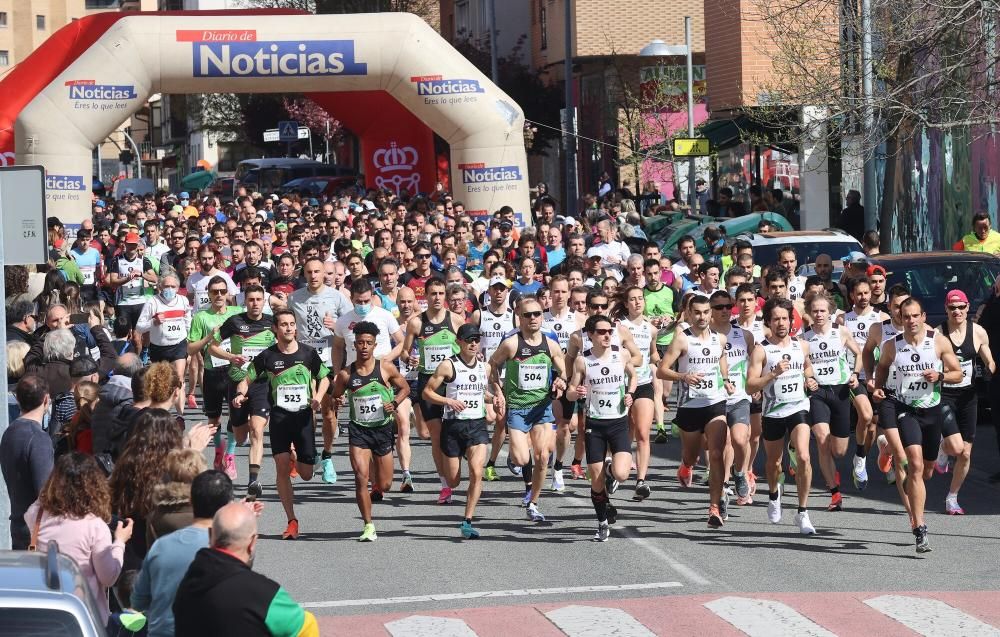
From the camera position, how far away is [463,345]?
12859mm

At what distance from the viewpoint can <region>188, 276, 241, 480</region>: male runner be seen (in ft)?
49.5

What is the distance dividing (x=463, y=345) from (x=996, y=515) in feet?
13.7

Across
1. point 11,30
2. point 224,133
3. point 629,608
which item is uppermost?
point 11,30

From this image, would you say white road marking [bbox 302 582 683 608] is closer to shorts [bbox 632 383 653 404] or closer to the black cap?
the black cap

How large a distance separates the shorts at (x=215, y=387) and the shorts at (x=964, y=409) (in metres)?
6.24

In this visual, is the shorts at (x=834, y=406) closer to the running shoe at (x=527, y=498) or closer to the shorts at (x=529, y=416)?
the shorts at (x=529, y=416)

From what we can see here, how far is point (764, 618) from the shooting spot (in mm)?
9688

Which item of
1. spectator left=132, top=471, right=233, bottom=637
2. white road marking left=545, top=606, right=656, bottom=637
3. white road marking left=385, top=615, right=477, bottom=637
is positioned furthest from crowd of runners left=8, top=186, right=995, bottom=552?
spectator left=132, top=471, right=233, bottom=637

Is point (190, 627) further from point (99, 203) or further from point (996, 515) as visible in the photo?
point (99, 203)

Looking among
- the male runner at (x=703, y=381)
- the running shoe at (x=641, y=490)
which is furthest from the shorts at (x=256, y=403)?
the male runner at (x=703, y=381)

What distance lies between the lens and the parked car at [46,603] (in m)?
4.90

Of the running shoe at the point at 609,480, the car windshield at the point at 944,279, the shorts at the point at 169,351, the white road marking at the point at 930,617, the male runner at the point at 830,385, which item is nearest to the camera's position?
the white road marking at the point at 930,617

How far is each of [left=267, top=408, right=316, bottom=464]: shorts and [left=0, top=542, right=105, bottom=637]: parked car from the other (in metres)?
7.20

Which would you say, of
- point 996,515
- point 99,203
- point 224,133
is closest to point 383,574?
point 996,515
